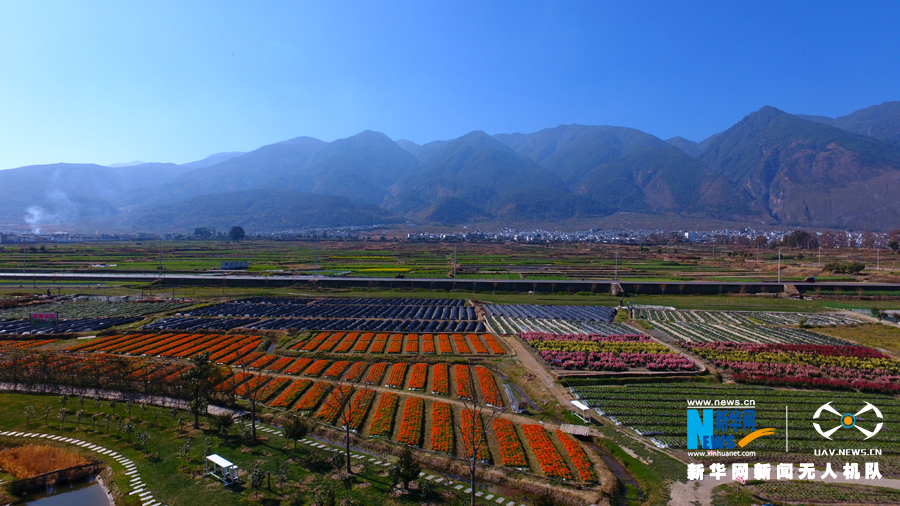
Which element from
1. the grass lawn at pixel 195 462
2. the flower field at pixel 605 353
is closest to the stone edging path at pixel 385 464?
the grass lawn at pixel 195 462

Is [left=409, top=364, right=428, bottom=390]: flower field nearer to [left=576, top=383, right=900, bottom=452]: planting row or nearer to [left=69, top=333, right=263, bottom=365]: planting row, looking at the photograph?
[left=576, top=383, right=900, bottom=452]: planting row

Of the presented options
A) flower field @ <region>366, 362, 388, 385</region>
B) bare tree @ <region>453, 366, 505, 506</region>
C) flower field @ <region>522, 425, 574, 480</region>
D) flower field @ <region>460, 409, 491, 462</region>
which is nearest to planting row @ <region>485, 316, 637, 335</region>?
flower field @ <region>366, 362, 388, 385</region>

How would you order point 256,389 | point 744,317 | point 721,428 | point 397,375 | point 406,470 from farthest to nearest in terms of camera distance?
point 744,317 → point 397,375 → point 256,389 → point 721,428 → point 406,470

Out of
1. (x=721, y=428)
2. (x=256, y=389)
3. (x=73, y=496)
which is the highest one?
(x=256, y=389)

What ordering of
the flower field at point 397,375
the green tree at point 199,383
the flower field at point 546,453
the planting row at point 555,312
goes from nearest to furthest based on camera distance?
Answer: the flower field at point 546,453 → the green tree at point 199,383 → the flower field at point 397,375 → the planting row at point 555,312

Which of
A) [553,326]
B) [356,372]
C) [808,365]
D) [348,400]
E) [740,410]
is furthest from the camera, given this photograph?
[553,326]

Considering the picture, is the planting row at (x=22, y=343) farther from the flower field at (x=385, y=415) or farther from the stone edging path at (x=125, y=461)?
the flower field at (x=385, y=415)

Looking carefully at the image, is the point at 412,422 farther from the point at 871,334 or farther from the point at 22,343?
the point at 871,334

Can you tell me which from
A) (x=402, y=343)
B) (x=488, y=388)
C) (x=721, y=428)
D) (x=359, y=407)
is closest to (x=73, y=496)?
(x=359, y=407)

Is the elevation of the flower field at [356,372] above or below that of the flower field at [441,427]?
above
